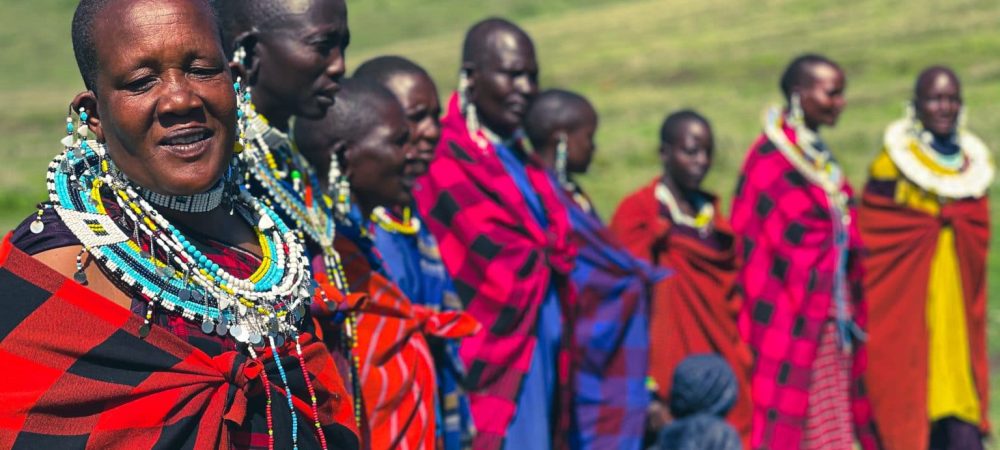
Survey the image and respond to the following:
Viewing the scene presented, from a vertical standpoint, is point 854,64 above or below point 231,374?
above

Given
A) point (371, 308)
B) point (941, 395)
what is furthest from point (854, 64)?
point (371, 308)

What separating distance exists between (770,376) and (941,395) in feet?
4.25

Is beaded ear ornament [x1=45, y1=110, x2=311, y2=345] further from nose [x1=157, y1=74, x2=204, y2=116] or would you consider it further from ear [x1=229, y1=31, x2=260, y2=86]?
ear [x1=229, y1=31, x2=260, y2=86]

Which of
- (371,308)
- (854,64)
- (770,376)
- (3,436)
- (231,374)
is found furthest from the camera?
(854,64)

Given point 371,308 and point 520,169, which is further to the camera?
point 520,169

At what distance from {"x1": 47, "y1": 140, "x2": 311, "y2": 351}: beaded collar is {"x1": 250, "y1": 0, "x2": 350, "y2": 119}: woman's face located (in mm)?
1379

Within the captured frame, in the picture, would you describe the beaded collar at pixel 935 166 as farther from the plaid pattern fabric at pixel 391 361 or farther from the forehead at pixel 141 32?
the forehead at pixel 141 32

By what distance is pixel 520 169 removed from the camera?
681 cm

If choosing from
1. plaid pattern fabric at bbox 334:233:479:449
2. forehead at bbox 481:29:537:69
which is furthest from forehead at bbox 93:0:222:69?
forehead at bbox 481:29:537:69

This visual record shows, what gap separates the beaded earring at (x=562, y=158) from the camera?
8.71 metres

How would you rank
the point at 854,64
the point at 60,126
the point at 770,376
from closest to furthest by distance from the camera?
the point at 770,376
the point at 60,126
the point at 854,64

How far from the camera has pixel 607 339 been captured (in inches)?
287

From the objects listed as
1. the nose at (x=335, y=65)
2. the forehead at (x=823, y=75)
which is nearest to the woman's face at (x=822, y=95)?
the forehead at (x=823, y=75)

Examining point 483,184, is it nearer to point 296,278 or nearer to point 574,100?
point 574,100
